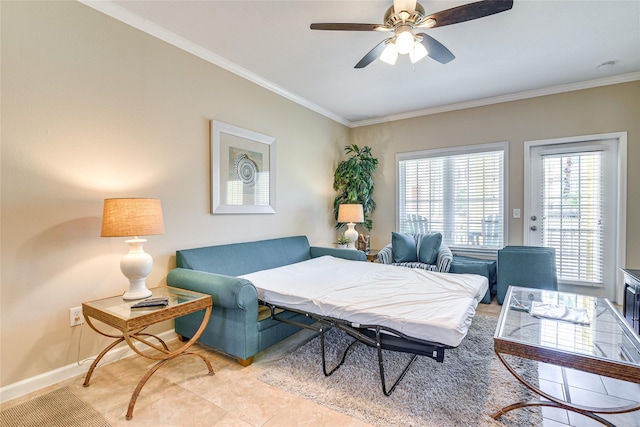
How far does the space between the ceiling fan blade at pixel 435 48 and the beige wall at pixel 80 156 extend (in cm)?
200

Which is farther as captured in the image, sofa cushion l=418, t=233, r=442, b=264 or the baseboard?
sofa cushion l=418, t=233, r=442, b=264

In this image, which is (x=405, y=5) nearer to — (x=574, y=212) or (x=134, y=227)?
(x=134, y=227)

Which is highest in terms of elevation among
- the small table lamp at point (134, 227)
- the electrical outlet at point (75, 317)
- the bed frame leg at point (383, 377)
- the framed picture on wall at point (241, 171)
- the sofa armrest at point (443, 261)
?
the framed picture on wall at point (241, 171)

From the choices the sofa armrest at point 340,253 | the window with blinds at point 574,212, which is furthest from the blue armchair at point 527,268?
the sofa armrest at point 340,253

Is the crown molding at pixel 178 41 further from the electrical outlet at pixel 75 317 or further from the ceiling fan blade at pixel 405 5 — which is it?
the electrical outlet at pixel 75 317

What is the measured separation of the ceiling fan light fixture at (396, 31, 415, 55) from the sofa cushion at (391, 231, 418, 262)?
8.58ft

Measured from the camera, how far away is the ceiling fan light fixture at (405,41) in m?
2.03

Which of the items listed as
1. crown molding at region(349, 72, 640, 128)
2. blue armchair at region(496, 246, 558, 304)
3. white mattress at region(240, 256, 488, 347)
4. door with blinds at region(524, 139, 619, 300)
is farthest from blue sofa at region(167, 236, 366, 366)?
Result: door with blinds at region(524, 139, 619, 300)

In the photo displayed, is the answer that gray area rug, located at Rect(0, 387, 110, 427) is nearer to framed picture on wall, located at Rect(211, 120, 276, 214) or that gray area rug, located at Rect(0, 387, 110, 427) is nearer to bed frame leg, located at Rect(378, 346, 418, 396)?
bed frame leg, located at Rect(378, 346, 418, 396)

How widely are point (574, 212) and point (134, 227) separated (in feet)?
15.6

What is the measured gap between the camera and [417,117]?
4.76m

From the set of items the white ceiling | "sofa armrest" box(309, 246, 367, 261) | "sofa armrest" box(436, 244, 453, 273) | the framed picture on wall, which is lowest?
"sofa armrest" box(436, 244, 453, 273)

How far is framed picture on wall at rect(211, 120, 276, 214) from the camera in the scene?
9.98 ft

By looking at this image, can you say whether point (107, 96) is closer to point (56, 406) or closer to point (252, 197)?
point (252, 197)
